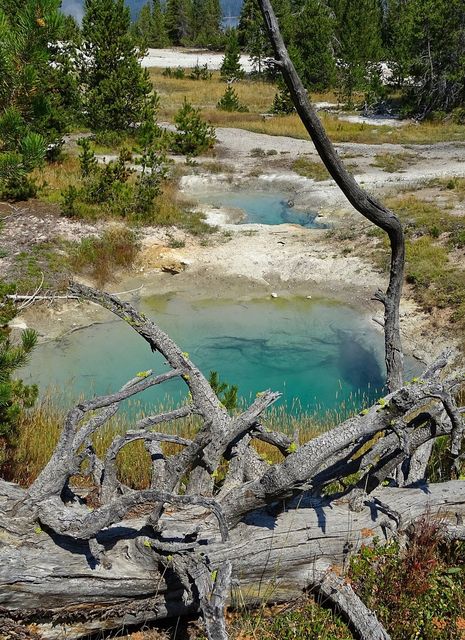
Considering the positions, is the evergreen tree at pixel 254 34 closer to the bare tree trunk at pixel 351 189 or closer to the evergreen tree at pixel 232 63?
the evergreen tree at pixel 232 63

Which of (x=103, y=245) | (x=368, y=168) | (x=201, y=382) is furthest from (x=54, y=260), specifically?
(x=368, y=168)

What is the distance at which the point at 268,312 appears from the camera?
11648mm

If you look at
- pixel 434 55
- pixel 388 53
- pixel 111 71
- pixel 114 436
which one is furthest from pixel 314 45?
pixel 114 436

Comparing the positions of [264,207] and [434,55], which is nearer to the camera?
[264,207]

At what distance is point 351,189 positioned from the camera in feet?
13.3

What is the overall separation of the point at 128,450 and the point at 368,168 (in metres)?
18.1

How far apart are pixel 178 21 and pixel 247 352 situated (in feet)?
262

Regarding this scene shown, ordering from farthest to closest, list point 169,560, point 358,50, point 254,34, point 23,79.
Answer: point 254,34, point 358,50, point 23,79, point 169,560

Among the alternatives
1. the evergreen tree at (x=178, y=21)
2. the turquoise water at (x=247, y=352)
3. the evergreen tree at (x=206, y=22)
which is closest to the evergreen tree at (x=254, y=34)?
the evergreen tree at (x=206, y=22)

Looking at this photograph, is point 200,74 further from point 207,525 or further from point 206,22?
point 207,525

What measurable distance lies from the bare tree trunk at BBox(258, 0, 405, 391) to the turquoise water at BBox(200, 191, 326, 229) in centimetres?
1177

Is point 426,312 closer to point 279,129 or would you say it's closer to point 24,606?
point 24,606

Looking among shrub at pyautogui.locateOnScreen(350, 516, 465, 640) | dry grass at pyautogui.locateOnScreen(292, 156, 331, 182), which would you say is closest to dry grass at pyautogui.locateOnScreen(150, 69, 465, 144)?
dry grass at pyautogui.locateOnScreen(292, 156, 331, 182)

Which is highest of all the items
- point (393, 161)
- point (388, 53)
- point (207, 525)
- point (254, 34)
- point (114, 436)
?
point (254, 34)
